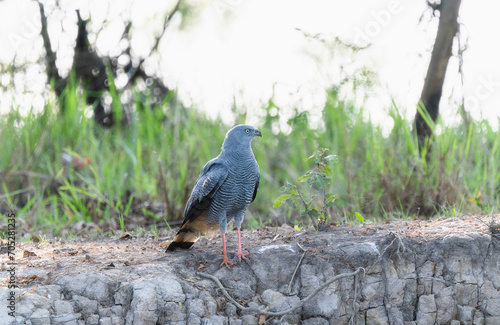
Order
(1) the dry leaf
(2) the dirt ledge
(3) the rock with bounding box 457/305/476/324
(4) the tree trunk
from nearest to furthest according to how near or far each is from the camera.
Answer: (2) the dirt ledge
(3) the rock with bounding box 457/305/476/324
(1) the dry leaf
(4) the tree trunk

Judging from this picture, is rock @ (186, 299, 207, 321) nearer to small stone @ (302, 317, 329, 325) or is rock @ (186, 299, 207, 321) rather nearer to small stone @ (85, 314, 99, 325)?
small stone @ (85, 314, 99, 325)

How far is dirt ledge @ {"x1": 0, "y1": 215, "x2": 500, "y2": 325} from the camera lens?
3.12m

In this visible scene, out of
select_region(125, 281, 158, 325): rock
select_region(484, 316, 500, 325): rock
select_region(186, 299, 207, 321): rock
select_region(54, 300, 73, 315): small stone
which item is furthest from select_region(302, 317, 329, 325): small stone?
select_region(54, 300, 73, 315): small stone

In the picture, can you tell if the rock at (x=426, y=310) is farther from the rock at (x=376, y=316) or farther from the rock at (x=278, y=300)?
the rock at (x=278, y=300)

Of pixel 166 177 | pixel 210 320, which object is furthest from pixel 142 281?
pixel 166 177

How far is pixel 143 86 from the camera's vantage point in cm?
894

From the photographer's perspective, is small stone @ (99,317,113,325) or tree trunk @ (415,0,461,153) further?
tree trunk @ (415,0,461,153)

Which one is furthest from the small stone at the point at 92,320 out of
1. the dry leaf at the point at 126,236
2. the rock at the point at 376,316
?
the rock at the point at 376,316

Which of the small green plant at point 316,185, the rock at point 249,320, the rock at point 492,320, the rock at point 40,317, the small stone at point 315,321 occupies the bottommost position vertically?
the rock at point 492,320

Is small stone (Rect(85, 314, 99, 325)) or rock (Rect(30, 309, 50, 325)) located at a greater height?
rock (Rect(30, 309, 50, 325))

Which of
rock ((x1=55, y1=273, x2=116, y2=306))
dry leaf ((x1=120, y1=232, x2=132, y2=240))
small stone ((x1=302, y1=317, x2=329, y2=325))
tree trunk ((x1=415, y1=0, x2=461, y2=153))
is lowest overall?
small stone ((x1=302, y1=317, x2=329, y2=325))

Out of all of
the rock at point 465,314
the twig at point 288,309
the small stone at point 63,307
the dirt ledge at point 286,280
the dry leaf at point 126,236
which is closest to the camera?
the small stone at point 63,307

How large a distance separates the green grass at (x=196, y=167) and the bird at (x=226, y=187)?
161cm

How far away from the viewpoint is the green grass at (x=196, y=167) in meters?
5.52
